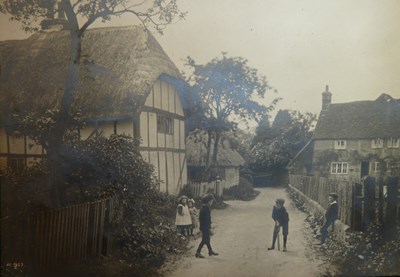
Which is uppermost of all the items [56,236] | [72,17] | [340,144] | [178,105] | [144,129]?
[72,17]

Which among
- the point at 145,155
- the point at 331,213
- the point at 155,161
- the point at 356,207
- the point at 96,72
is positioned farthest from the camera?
the point at 155,161

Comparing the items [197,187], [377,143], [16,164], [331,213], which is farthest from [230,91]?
[16,164]

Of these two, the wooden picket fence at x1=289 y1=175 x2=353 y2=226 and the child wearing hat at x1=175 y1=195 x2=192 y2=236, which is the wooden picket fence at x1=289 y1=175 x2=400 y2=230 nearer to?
the wooden picket fence at x1=289 y1=175 x2=353 y2=226

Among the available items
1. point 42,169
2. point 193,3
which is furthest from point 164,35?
point 42,169

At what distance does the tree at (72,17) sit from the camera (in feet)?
16.3

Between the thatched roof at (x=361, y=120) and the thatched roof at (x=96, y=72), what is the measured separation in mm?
2179

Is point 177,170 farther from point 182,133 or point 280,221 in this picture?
point 280,221

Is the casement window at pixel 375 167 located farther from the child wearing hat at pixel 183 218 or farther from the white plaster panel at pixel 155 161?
the white plaster panel at pixel 155 161

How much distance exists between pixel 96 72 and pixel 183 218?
2389 mm

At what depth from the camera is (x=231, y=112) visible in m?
4.80

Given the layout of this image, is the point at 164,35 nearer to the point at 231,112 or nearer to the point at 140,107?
the point at 140,107

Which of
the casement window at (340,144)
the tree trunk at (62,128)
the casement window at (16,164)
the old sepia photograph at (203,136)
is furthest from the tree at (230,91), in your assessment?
the casement window at (16,164)

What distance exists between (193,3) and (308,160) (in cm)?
264

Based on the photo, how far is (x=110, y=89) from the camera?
502 centimetres
